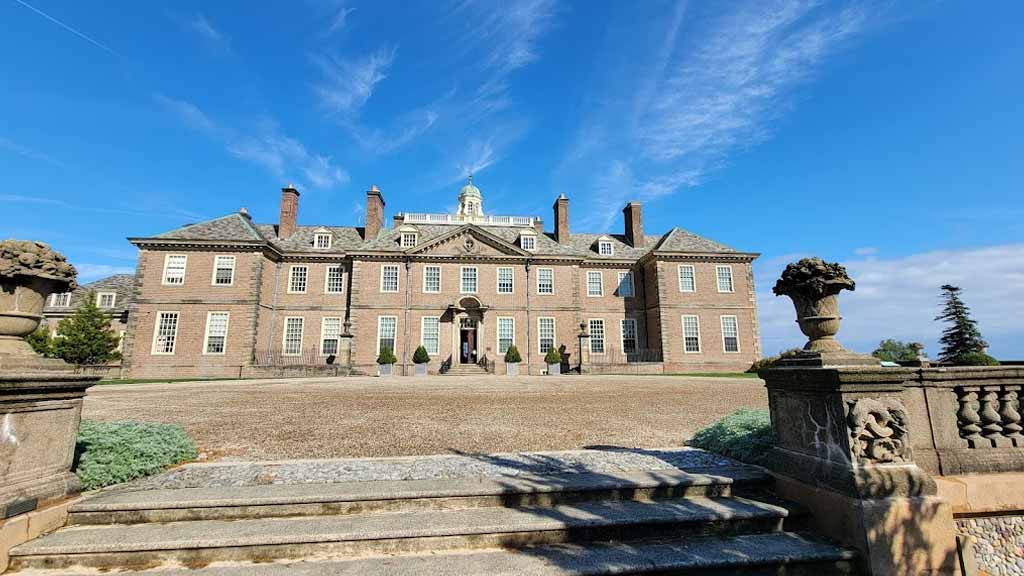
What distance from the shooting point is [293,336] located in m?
27.4

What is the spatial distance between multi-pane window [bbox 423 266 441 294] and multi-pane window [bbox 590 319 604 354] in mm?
10748

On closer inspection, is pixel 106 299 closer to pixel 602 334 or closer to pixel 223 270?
pixel 223 270

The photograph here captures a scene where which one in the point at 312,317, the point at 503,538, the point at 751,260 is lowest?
the point at 503,538

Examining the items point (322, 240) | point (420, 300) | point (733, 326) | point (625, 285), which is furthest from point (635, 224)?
point (322, 240)

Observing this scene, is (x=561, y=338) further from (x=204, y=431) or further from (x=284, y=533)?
(x=284, y=533)

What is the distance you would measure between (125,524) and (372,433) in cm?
393

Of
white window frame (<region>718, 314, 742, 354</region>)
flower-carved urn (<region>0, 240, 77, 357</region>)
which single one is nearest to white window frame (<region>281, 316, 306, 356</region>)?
flower-carved urn (<region>0, 240, 77, 357</region>)

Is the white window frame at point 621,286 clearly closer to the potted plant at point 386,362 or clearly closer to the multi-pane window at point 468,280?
the multi-pane window at point 468,280

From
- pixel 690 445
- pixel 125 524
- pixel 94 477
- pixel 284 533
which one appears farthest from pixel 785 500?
pixel 94 477

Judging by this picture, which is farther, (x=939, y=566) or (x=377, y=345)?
(x=377, y=345)

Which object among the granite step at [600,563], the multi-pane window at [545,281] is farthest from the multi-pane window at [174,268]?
the granite step at [600,563]

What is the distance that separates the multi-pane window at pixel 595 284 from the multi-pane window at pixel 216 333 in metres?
22.9

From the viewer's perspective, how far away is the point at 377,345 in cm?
2677

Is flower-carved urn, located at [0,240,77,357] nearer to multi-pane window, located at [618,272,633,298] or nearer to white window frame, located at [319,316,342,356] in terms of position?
white window frame, located at [319,316,342,356]
